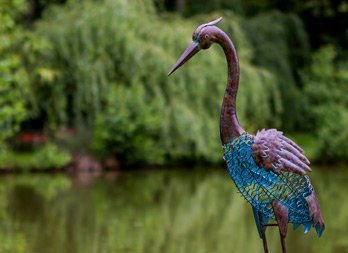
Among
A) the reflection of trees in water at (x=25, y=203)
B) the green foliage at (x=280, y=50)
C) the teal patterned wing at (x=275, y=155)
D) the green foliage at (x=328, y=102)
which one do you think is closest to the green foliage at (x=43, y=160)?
the reflection of trees in water at (x=25, y=203)

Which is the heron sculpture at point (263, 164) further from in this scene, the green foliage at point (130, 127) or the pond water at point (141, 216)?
the green foliage at point (130, 127)

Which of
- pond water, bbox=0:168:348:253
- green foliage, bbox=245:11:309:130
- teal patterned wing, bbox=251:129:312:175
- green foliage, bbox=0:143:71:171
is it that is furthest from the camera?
green foliage, bbox=245:11:309:130

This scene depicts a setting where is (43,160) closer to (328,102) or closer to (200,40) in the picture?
(328,102)

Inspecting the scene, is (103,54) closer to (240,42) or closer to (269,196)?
(240,42)

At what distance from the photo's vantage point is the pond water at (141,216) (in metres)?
5.63

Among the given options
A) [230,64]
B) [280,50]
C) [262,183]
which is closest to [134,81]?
[280,50]

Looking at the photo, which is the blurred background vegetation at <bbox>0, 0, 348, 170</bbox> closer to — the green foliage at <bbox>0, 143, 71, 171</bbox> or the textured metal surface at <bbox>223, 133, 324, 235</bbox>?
the green foliage at <bbox>0, 143, 71, 171</bbox>

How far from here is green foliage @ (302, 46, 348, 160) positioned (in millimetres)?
13172

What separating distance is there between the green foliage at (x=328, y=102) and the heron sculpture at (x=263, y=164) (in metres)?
10.3

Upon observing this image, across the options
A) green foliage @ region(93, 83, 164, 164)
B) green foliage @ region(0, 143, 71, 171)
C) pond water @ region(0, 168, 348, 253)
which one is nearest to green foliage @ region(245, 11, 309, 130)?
pond water @ region(0, 168, 348, 253)

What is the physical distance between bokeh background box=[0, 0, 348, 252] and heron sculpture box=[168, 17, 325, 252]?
2366 millimetres

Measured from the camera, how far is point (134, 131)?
11438 mm

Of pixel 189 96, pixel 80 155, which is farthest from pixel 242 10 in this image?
pixel 80 155

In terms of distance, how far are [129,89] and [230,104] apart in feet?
25.0
